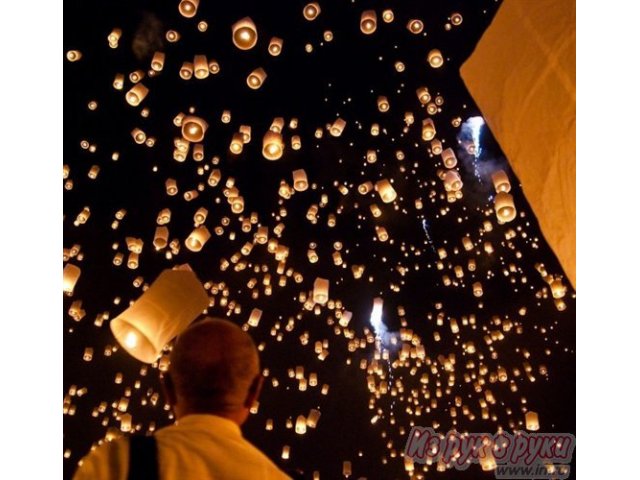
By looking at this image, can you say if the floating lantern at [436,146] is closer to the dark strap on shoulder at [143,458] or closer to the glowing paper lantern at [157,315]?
the glowing paper lantern at [157,315]

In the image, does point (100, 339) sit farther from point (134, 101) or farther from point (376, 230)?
point (134, 101)

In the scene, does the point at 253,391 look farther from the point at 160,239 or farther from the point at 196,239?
the point at 160,239

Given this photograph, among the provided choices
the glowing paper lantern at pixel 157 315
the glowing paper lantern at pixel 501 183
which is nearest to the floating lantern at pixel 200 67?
the glowing paper lantern at pixel 157 315

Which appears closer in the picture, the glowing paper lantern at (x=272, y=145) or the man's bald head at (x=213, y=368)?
the man's bald head at (x=213, y=368)

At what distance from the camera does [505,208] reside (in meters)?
3.25

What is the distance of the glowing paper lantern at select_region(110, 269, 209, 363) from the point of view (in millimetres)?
2879

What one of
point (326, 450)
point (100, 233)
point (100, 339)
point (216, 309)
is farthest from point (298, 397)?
point (100, 233)

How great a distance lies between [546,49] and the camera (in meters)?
1.77

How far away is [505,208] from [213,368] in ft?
7.37

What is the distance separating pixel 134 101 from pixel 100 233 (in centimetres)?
397

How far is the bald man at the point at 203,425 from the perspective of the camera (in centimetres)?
117

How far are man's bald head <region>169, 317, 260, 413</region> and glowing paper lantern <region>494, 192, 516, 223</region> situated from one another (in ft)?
6.80

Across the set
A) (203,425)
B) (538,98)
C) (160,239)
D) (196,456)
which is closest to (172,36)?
(160,239)

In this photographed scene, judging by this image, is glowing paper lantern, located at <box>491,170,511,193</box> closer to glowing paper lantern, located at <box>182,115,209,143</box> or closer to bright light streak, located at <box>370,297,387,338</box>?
glowing paper lantern, located at <box>182,115,209,143</box>
